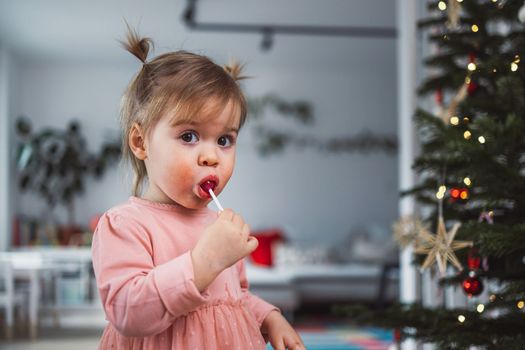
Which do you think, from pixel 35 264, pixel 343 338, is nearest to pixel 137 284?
pixel 343 338

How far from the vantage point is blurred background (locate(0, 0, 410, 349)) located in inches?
211

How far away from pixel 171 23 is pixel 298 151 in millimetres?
2325

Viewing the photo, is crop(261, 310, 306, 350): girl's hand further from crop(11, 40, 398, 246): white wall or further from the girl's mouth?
crop(11, 40, 398, 246): white wall

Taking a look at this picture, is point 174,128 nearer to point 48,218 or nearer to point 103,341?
point 103,341

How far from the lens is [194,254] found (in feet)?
2.61

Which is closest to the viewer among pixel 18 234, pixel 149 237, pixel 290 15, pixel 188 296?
pixel 188 296

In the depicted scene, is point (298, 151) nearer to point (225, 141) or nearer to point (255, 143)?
point (255, 143)

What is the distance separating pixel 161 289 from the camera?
0.78 metres

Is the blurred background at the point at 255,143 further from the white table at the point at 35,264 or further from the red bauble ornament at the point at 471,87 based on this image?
Result: the red bauble ornament at the point at 471,87

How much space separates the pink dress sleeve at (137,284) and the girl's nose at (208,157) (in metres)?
0.13

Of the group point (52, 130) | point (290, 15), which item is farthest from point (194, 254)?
point (52, 130)

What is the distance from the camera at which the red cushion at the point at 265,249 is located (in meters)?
6.09

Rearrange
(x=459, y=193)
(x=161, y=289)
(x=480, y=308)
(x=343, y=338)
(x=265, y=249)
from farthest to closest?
(x=265, y=249), (x=343, y=338), (x=459, y=193), (x=480, y=308), (x=161, y=289)

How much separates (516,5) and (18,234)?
619cm
